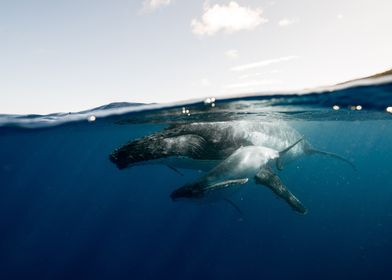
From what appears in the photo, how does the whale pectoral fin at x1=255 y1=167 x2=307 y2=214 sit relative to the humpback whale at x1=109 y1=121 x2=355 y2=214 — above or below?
below

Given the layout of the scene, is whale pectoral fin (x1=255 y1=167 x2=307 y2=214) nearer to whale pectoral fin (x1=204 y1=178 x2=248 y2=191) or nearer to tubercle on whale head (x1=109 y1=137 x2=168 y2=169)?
whale pectoral fin (x1=204 y1=178 x2=248 y2=191)

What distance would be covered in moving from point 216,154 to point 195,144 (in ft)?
2.60

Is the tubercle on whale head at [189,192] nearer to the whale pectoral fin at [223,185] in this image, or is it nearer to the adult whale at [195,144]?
the whale pectoral fin at [223,185]

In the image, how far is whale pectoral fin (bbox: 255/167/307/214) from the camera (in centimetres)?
834

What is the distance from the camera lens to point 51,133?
22.5 m

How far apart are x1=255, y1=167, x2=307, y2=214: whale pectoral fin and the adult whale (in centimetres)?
169

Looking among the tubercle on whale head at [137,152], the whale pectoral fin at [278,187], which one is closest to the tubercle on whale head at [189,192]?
the tubercle on whale head at [137,152]

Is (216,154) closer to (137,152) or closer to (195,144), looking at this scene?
(195,144)

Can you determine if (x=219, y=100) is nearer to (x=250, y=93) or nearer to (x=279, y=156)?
(x=250, y=93)

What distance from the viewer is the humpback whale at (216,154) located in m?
7.67

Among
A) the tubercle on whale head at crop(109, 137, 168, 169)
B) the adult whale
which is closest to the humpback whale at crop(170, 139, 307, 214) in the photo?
the adult whale

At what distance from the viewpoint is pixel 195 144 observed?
33.8ft

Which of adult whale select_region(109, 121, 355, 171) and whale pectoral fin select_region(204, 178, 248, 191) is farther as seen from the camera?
adult whale select_region(109, 121, 355, 171)

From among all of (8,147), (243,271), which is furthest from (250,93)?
(8,147)
